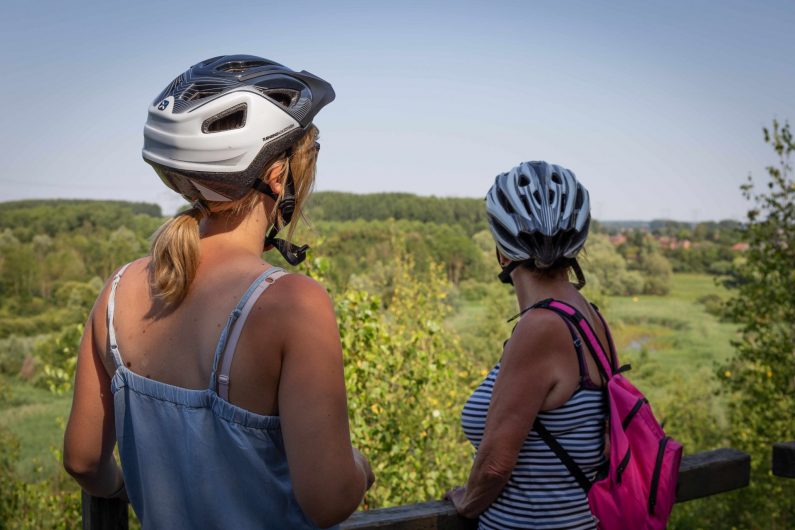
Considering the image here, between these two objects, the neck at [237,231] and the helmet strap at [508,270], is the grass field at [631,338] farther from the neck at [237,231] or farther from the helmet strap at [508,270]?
the neck at [237,231]

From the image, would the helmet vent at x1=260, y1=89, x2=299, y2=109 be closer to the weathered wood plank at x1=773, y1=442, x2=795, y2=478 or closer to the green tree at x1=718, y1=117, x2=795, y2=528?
the weathered wood plank at x1=773, y1=442, x2=795, y2=478

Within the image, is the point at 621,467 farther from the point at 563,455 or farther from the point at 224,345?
the point at 224,345

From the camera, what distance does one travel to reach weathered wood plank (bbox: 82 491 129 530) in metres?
1.77

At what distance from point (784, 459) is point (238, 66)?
2447 mm

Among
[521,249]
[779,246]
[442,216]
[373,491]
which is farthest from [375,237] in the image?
[521,249]

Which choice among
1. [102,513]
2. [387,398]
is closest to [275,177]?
[102,513]

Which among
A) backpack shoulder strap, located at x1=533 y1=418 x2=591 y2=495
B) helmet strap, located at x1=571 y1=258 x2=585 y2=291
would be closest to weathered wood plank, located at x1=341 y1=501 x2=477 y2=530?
backpack shoulder strap, located at x1=533 y1=418 x2=591 y2=495

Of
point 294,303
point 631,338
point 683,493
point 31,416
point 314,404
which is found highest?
point 294,303

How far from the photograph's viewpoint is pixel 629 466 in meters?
1.89

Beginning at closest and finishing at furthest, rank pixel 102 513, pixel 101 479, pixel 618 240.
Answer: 1. pixel 101 479
2. pixel 102 513
3. pixel 618 240

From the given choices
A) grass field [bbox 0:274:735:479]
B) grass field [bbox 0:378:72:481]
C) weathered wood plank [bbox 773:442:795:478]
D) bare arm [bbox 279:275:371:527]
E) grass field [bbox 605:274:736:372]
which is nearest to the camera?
bare arm [bbox 279:275:371:527]

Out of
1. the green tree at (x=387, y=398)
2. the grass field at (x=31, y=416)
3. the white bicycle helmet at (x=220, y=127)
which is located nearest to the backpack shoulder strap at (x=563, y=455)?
the white bicycle helmet at (x=220, y=127)

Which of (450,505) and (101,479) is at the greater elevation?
(101,479)

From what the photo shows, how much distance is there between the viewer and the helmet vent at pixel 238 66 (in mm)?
1492
